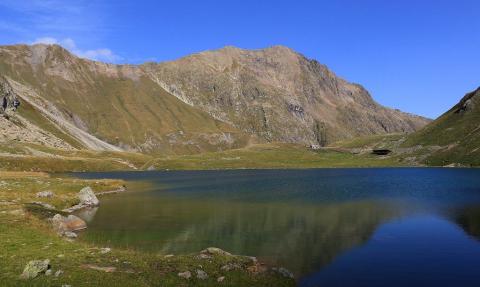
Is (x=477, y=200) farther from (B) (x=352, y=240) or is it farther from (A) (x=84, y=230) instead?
(A) (x=84, y=230)

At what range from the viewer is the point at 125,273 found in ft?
99.9

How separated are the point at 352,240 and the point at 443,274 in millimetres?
14700

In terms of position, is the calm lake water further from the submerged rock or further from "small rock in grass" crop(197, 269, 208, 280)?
"small rock in grass" crop(197, 269, 208, 280)

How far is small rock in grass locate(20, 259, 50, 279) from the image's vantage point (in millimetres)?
27516

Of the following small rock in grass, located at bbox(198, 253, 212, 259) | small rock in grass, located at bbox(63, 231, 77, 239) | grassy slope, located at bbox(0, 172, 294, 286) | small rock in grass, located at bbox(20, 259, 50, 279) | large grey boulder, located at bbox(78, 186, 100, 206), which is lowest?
large grey boulder, located at bbox(78, 186, 100, 206)

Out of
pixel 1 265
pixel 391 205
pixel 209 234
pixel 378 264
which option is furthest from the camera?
pixel 391 205

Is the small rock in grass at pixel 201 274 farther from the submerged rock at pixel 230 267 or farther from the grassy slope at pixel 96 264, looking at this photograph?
the submerged rock at pixel 230 267

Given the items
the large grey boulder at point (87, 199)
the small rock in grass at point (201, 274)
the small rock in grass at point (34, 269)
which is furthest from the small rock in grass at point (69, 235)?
the large grey boulder at point (87, 199)

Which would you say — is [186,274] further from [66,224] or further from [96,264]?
[66,224]

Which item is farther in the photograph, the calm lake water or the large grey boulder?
the large grey boulder

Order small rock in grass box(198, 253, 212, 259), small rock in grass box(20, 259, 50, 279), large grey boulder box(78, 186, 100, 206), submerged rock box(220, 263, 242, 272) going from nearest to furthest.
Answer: small rock in grass box(20, 259, 50, 279) → submerged rock box(220, 263, 242, 272) → small rock in grass box(198, 253, 212, 259) → large grey boulder box(78, 186, 100, 206)

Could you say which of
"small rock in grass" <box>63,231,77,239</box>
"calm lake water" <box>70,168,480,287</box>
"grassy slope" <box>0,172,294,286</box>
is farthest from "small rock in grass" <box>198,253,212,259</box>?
"small rock in grass" <box>63,231,77,239</box>

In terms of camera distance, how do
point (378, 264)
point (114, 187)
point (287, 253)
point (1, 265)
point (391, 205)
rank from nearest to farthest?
1. point (1, 265)
2. point (378, 264)
3. point (287, 253)
4. point (391, 205)
5. point (114, 187)

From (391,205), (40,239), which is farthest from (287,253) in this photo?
(391,205)
